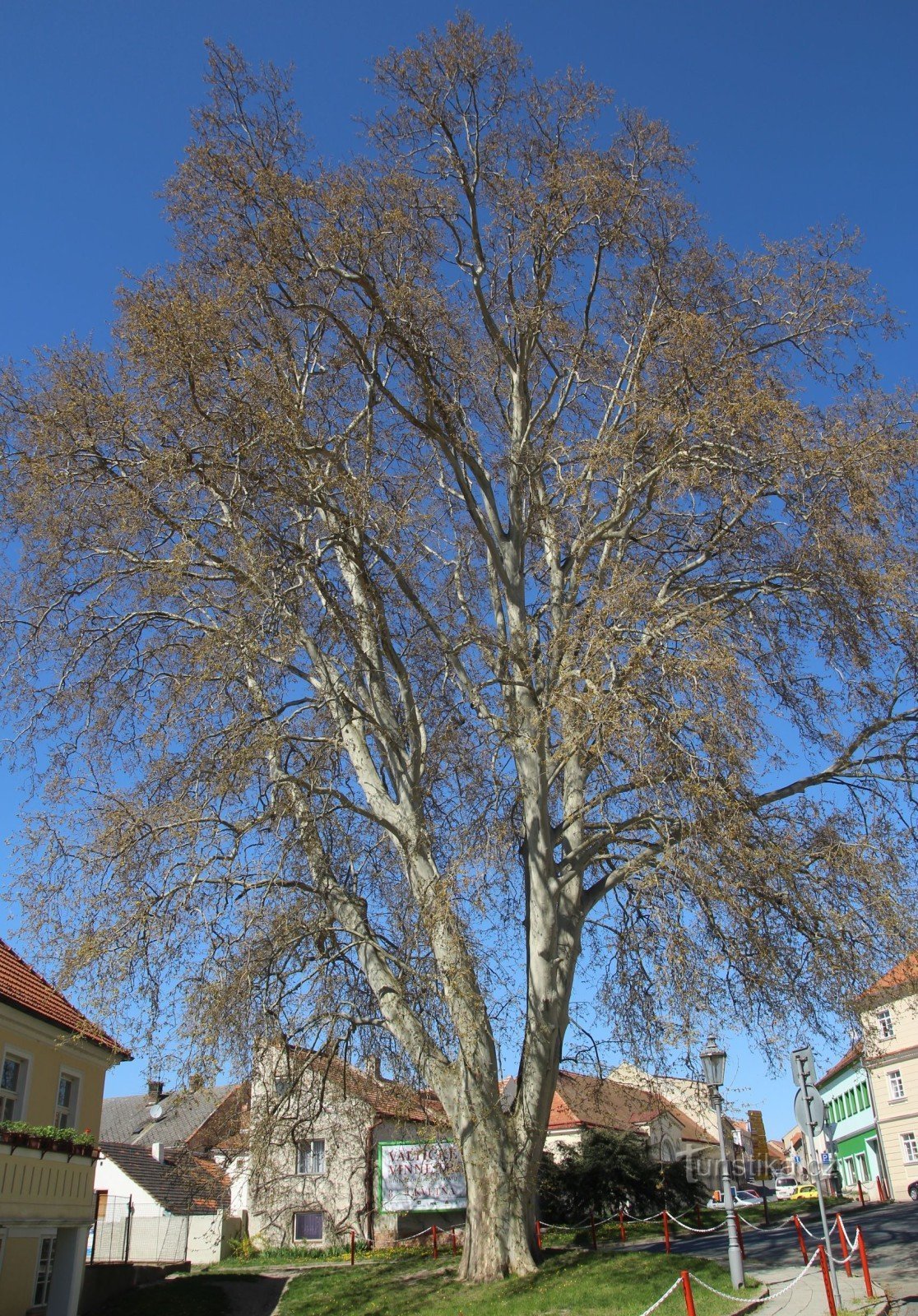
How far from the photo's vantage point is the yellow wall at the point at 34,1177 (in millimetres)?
14211

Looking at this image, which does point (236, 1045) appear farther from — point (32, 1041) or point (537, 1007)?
point (32, 1041)

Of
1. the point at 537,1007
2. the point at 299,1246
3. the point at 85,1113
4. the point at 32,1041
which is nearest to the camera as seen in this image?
the point at 537,1007

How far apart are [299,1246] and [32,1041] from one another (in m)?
17.7

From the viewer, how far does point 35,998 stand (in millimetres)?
16031

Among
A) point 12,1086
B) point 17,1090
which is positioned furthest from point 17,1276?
point 12,1086

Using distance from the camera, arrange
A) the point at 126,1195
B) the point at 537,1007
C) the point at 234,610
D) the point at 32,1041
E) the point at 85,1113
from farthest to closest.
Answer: the point at 126,1195 → the point at 85,1113 → the point at 32,1041 → the point at 234,610 → the point at 537,1007

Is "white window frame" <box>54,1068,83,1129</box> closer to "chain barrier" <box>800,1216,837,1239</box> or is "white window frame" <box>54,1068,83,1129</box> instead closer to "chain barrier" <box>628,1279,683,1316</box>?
"chain barrier" <box>628,1279,683,1316</box>

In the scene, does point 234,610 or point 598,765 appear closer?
point 598,765

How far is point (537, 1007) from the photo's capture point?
12953 mm

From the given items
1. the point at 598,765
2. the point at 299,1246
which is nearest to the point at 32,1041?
the point at 598,765

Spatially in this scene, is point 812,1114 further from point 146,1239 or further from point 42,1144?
point 146,1239

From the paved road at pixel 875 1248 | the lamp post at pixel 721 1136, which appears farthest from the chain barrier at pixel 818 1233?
the lamp post at pixel 721 1136

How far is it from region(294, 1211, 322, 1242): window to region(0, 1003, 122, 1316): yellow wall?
14.8 m

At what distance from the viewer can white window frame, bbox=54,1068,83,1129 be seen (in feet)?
55.9
